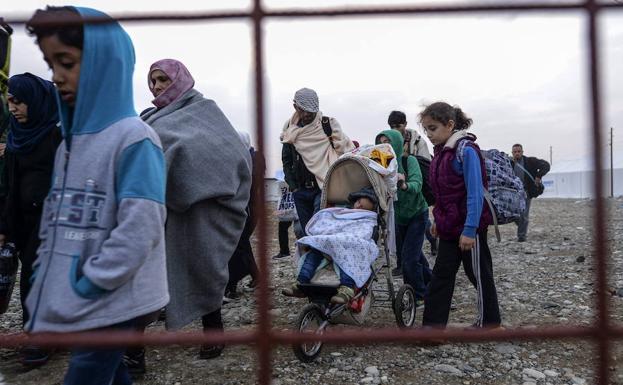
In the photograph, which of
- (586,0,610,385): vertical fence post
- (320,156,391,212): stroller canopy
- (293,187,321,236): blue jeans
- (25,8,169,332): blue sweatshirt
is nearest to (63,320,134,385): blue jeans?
(25,8,169,332): blue sweatshirt

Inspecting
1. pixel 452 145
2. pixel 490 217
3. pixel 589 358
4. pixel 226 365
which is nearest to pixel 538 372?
pixel 589 358

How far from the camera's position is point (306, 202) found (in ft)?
15.8

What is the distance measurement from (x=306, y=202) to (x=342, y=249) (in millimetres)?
1478

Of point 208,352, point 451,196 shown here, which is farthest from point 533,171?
point 208,352

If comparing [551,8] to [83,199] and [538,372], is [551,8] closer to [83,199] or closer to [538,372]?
[83,199]

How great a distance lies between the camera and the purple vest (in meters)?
3.28

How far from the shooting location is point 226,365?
316 cm

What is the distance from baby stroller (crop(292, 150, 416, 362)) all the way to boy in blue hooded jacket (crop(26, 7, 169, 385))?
161cm

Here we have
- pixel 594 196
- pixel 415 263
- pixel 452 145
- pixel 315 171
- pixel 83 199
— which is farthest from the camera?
pixel 315 171

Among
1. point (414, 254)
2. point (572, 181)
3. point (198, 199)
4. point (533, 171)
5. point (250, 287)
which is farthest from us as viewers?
point (572, 181)

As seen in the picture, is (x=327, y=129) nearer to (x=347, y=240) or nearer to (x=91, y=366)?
(x=347, y=240)

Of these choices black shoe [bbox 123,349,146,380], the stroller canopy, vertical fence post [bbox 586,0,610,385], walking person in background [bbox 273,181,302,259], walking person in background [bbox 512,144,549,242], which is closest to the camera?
vertical fence post [bbox 586,0,610,385]

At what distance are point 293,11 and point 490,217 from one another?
256 centimetres

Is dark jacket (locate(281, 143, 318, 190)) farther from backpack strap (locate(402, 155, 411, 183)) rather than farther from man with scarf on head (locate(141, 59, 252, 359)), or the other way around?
man with scarf on head (locate(141, 59, 252, 359))
